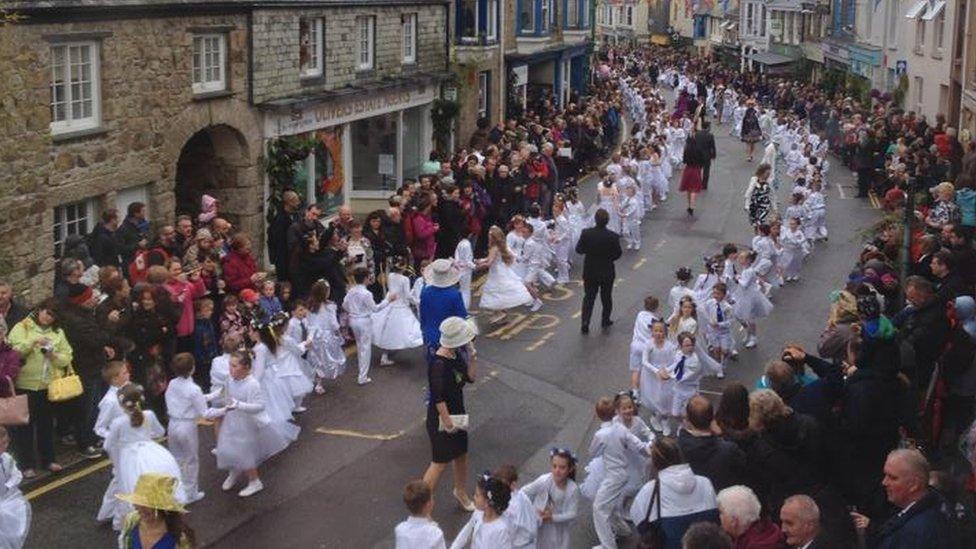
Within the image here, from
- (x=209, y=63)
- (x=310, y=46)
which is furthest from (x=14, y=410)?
(x=310, y=46)

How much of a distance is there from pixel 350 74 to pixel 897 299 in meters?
14.6

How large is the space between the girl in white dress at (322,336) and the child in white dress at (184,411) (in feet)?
10.9

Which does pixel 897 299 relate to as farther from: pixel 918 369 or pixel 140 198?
pixel 140 198

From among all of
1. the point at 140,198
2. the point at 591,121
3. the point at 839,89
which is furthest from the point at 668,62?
the point at 140,198

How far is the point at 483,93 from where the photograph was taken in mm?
38781

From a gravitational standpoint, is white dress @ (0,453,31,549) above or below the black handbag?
below

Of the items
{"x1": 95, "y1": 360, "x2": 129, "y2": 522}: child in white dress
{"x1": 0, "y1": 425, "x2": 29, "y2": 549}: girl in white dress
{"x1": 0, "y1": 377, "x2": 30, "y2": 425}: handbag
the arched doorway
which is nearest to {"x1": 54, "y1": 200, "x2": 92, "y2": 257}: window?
the arched doorway

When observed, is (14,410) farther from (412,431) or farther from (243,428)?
(412,431)

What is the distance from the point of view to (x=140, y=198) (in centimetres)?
1973

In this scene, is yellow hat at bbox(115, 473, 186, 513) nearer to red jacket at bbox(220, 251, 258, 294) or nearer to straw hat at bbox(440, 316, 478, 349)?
straw hat at bbox(440, 316, 478, 349)

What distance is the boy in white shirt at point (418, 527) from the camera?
8.95 metres

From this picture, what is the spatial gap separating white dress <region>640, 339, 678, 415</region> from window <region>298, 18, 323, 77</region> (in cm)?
1257

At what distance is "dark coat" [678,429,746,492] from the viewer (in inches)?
355

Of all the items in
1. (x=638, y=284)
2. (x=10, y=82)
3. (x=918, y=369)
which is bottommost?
(x=638, y=284)
